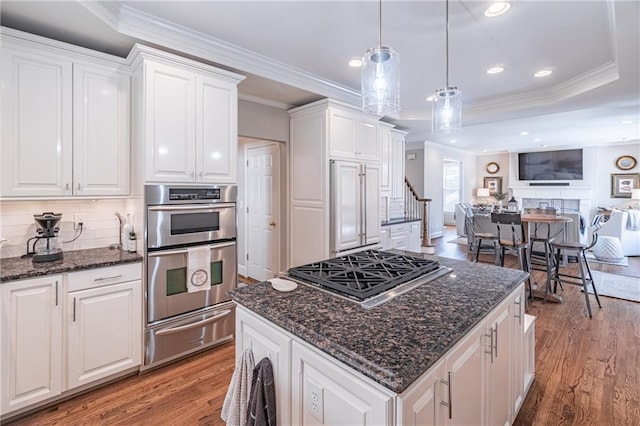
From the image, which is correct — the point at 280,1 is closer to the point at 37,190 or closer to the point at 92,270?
the point at 37,190

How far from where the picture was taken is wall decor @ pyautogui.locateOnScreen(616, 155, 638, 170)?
29.8 ft

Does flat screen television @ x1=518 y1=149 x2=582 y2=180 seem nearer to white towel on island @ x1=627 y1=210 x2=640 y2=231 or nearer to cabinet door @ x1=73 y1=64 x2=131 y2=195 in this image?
white towel on island @ x1=627 y1=210 x2=640 y2=231

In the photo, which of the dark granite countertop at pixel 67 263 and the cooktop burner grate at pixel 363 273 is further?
the dark granite countertop at pixel 67 263

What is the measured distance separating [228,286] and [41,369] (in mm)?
1353

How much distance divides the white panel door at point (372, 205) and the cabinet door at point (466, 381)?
2.63 meters

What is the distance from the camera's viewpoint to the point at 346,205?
3746mm

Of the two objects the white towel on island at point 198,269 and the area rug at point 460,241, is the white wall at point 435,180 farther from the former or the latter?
the white towel on island at point 198,269

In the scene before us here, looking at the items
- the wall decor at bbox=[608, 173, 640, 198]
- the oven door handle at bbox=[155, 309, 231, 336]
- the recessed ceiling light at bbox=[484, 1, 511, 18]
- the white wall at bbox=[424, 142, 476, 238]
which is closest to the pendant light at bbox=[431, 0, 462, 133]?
the recessed ceiling light at bbox=[484, 1, 511, 18]

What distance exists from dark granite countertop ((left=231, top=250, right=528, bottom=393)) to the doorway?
2714 mm

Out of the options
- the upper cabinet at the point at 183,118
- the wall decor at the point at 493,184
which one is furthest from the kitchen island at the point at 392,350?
the wall decor at the point at 493,184

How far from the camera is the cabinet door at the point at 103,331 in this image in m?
2.17

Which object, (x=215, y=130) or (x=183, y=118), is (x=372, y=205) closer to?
(x=215, y=130)

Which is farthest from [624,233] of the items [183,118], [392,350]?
[183,118]

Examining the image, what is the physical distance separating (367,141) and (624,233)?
6107 mm
